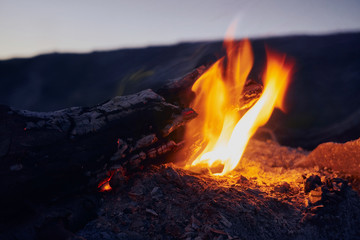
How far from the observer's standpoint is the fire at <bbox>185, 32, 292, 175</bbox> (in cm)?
296

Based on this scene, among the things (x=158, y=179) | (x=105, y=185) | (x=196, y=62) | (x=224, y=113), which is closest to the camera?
(x=105, y=185)

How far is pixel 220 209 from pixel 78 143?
1.46 meters

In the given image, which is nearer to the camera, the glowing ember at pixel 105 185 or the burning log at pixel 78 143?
the burning log at pixel 78 143

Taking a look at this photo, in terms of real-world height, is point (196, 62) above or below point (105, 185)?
above

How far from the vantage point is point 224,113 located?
309 cm

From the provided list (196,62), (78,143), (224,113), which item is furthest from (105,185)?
(196,62)

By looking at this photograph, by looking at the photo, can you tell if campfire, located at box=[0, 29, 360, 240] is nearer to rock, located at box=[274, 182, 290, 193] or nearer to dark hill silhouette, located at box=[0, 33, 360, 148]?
rock, located at box=[274, 182, 290, 193]

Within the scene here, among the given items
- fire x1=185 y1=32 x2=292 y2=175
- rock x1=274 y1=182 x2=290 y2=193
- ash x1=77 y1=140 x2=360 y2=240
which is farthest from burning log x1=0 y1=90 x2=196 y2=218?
rock x1=274 y1=182 x2=290 y2=193

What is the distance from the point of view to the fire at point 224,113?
9.71 feet

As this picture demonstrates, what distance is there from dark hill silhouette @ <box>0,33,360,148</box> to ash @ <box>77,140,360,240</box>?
8.50ft

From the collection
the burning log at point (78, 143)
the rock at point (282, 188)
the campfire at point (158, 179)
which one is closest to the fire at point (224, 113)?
the campfire at point (158, 179)

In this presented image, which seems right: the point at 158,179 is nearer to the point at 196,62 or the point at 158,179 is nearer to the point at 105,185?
Answer: the point at 105,185

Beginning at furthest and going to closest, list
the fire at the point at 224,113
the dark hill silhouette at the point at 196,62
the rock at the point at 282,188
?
the dark hill silhouette at the point at 196,62 → the fire at the point at 224,113 → the rock at the point at 282,188

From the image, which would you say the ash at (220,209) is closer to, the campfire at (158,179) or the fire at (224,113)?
the campfire at (158,179)
